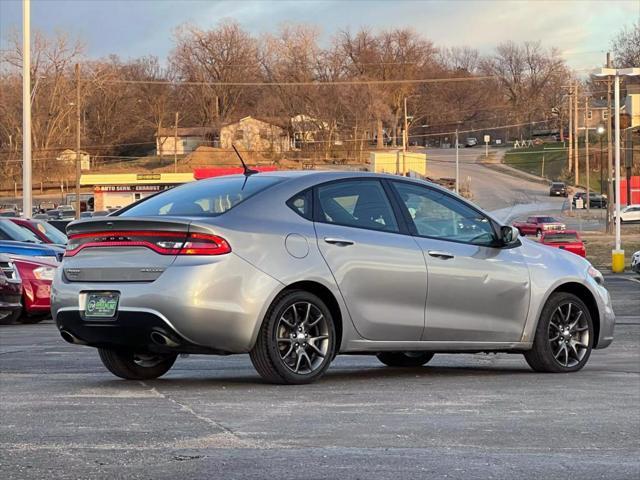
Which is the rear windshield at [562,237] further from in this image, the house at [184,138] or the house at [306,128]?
the house at [184,138]

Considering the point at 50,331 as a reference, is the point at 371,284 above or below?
above

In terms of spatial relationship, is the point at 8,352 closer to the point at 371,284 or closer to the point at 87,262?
the point at 87,262

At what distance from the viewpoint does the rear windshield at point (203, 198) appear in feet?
27.1

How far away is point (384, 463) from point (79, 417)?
2.07 m

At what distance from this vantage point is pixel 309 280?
8.15m

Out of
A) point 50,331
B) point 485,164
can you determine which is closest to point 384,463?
point 50,331

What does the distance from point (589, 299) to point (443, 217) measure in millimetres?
1648

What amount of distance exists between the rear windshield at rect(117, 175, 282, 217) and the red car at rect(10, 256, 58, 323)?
28.9ft

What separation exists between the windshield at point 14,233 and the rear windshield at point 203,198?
10.5 m

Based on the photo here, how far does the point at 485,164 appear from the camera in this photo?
417ft

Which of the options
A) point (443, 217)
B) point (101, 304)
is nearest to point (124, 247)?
point (101, 304)

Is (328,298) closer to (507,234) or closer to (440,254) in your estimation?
(440,254)

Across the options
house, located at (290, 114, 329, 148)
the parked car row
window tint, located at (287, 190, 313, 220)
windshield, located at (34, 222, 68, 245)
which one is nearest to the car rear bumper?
window tint, located at (287, 190, 313, 220)

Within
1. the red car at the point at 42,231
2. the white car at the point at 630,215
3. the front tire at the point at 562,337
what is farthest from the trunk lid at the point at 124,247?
the white car at the point at 630,215
